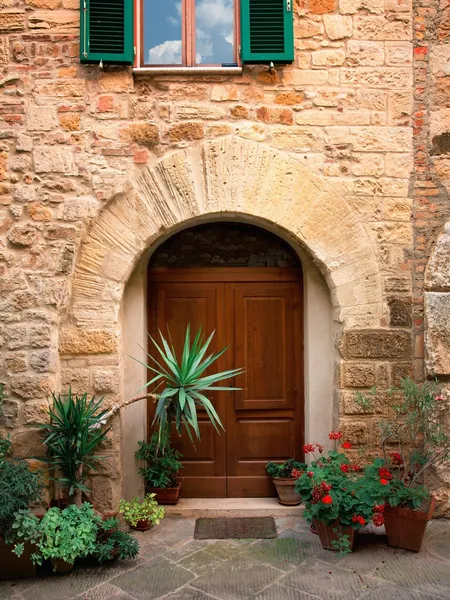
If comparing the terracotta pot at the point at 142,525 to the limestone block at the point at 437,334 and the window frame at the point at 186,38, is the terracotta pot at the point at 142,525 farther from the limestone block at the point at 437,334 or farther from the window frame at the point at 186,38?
the window frame at the point at 186,38

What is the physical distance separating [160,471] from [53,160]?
8.72 feet

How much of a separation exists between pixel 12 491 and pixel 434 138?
407 centimetres

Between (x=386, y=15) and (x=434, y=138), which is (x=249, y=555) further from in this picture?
(x=386, y=15)

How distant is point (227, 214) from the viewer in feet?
14.1

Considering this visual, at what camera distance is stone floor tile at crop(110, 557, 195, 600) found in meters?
3.26

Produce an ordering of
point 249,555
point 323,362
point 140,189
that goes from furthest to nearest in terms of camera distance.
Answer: point 323,362
point 140,189
point 249,555

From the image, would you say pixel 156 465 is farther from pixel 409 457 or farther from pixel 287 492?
pixel 409 457

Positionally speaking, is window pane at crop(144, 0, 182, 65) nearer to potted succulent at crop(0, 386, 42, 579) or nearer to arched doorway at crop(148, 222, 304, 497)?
arched doorway at crop(148, 222, 304, 497)

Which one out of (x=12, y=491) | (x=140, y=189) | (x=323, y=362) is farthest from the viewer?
(x=323, y=362)

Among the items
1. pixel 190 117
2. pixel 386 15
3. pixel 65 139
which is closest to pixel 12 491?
pixel 65 139

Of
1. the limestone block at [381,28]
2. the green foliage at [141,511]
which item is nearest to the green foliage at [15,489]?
the green foliage at [141,511]

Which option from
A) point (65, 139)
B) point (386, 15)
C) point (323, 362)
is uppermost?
point (386, 15)

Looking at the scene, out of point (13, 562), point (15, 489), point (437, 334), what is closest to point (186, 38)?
point (437, 334)

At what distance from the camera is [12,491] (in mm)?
3424
